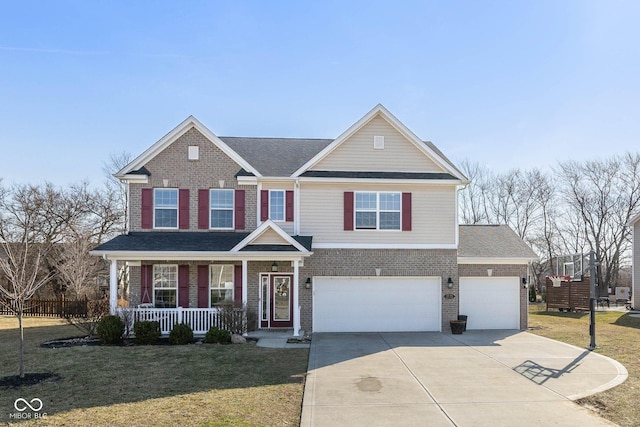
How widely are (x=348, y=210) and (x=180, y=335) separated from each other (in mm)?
7561

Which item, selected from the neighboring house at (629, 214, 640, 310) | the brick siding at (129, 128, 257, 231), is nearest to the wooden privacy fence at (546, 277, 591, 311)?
the neighboring house at (629, 214, 640, 310)

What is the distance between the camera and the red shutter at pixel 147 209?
1806 cm

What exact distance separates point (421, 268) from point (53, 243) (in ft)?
88.3

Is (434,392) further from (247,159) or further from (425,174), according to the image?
(247,159)

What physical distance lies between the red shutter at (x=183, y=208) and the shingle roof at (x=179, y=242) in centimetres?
36

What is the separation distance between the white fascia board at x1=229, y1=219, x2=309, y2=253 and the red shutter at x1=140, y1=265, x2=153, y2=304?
369 cm

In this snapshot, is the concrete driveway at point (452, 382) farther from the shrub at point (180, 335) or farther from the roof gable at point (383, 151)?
the roof gable at point (383, 151)

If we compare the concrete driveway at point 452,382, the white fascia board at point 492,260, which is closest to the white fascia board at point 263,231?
the concrete driveway at point 452,382

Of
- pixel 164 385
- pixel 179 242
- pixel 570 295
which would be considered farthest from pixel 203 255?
pixel 570 295

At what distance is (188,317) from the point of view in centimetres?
1656

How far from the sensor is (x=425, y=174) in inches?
727

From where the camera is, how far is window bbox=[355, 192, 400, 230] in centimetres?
1834

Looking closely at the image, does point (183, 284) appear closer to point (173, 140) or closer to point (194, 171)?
point (194, 171)

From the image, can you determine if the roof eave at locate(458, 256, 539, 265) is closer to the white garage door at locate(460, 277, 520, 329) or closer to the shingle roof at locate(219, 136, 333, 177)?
the white garage door at locate(460, 277, 520, 329)
